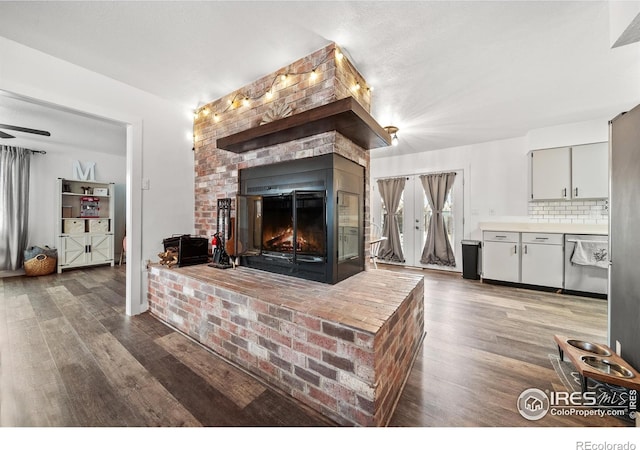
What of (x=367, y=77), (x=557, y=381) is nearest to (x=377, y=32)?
(x=367, y=77)

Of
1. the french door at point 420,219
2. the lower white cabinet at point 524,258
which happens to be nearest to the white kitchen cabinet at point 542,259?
the lower white cabinet at point 524,258

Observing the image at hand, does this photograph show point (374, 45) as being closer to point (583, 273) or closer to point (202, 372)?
point (202, 372)

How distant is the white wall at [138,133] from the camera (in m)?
1.96

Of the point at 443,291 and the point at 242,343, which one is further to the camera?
the point at 443,291

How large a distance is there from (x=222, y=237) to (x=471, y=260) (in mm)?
4097

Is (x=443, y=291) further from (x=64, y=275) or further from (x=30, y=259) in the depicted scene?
(x=30, y=259)

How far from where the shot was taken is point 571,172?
11.6ft

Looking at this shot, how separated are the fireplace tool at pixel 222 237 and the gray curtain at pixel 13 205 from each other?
4536mm

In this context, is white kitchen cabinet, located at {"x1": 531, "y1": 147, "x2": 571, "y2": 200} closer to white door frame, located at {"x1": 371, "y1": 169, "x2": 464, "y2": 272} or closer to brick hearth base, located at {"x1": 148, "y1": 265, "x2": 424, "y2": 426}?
white door frame, located at {"x1": 371, "y1": 169, "x2": 464, "y2": 272}

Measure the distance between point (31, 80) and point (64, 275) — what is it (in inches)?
154

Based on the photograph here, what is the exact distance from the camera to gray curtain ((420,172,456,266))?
15.2 ft

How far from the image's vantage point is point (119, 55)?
81.7 inches

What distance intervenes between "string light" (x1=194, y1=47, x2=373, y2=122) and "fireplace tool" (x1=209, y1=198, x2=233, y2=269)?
1.07m

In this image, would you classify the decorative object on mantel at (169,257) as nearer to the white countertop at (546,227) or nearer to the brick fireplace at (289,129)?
the brick fireplace at (289,129)
